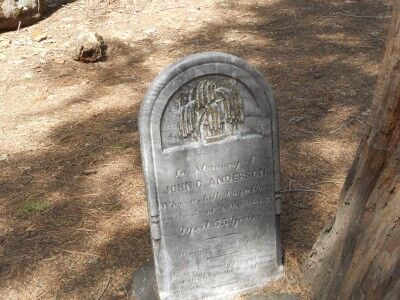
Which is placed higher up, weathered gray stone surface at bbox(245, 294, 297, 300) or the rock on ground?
the rock on ground

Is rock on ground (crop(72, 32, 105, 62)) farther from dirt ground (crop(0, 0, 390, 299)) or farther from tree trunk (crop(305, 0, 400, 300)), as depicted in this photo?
tree trunk (crop(305, 0, 400, 300))

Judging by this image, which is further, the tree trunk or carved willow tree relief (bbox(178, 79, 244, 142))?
carved willow tree relief (bbox(178, 79, 244, 142))

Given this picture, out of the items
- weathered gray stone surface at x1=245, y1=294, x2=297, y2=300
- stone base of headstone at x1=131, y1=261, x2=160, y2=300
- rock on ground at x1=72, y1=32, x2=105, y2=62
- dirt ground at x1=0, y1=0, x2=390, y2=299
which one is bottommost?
weathered gray stone surface at x1=245, y1=294, x2=297, y2=300

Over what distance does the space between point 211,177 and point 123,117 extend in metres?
2.59

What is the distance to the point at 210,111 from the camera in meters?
3.06

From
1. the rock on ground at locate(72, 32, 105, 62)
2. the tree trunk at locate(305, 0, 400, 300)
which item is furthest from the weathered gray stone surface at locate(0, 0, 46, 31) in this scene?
the tree trunk at locate(305, 0, 400, 300)

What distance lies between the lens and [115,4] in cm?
824

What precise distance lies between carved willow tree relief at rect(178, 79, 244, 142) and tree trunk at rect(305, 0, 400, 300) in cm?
68

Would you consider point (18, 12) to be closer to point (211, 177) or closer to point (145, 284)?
point (145, 284)

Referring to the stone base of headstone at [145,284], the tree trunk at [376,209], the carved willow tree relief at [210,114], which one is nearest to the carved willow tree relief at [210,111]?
the carved willow tree relief at [210,114]

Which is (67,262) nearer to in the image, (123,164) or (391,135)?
(123,164)

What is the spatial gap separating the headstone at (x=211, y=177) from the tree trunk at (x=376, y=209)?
1.45ft

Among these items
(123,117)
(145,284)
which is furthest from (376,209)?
(123,117)

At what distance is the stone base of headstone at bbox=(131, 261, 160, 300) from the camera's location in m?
3.46
